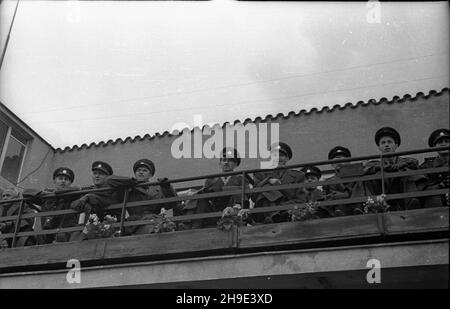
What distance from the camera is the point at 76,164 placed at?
13320mm

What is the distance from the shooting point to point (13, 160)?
13.3m

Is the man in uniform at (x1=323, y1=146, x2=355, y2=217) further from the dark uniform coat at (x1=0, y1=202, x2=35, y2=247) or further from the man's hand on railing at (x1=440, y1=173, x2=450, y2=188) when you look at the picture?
the dark uniform coat at (x1=0, y1=202, x2=35, y2=247)

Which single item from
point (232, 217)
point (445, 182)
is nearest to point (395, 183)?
point (445, 182)

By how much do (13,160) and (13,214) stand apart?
166 inches

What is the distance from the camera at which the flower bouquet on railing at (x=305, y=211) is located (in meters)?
7.36

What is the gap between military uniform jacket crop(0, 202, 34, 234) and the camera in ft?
30.1

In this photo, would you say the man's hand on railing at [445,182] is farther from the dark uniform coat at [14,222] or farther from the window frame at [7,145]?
the window frame at [7,145]

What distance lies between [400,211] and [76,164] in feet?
26.0

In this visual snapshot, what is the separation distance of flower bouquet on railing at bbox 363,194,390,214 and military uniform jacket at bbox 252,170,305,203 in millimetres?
1065

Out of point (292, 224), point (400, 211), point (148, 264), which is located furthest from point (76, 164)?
point (400, 211)

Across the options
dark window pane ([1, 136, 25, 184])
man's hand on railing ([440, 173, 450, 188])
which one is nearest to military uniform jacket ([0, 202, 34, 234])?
dark window pane ([1, 136, 25, 184])

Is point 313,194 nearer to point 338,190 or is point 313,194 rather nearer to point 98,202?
point 338,190
